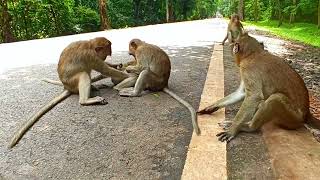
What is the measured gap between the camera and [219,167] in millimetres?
3240

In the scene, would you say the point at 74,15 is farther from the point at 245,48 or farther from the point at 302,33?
the point at 245,48

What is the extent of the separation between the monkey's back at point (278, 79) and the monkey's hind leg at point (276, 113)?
8 centimetres

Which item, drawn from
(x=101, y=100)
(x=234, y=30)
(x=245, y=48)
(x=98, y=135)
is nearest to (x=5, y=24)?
(x=234, y=30)

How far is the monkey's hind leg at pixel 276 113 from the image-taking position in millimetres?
3879

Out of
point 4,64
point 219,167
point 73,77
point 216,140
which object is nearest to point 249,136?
point 216,140

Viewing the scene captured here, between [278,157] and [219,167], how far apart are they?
528mm

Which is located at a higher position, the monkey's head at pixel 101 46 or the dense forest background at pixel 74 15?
the monkey's head at pixel 101 46

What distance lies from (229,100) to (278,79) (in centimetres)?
66

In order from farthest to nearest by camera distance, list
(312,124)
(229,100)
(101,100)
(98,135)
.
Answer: (101,100), (229,100), (312,124), (98,135)

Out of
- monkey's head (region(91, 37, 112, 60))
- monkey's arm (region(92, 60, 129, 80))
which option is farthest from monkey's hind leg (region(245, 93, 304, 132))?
monkey's head (region(91, 37, 112, 60))

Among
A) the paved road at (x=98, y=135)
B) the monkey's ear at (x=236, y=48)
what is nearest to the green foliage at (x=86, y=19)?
the paved road at (x=98, y=135)

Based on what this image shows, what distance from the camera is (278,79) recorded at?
4.07 meters

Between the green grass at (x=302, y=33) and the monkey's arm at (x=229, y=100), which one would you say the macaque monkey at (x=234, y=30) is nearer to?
the monkey's arm at (x=229, y=100)

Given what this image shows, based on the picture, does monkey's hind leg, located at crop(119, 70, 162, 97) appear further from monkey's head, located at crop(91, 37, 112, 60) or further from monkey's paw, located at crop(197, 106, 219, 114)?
monkey's paw, located at crop(197, 106, 219, 114)
